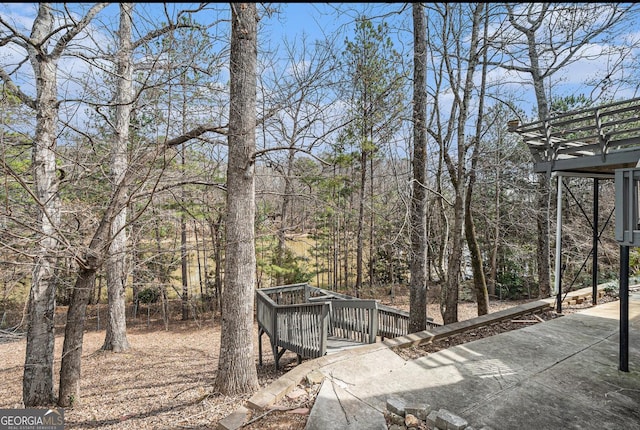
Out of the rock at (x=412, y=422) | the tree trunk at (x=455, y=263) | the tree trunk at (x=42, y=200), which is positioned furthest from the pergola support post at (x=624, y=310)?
the tree trunk at (x=42, y=200)

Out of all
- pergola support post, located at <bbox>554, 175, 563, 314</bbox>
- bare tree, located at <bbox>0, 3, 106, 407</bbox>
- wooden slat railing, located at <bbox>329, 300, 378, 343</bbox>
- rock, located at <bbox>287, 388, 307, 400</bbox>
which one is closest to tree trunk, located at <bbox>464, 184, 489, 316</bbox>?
pergola support post, located at <bbox>554, 175, 563, 314</bbox>

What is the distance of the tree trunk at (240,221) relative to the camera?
3902 millimetres

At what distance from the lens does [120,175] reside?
486 cm

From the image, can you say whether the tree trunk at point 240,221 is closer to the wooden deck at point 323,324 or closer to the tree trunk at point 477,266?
the wooden deck at point 323,324

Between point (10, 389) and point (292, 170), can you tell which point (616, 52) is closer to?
point (292, 170)

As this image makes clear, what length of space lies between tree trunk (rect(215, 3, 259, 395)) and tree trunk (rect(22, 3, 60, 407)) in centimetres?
240

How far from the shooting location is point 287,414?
2789mm

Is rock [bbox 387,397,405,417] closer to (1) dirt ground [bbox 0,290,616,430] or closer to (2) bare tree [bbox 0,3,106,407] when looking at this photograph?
(1) dirt ground [bbox 0,290,616,430]

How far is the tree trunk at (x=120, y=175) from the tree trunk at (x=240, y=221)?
1.14 m

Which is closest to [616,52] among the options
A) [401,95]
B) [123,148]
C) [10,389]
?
[401,95]

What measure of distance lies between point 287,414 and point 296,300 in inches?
193

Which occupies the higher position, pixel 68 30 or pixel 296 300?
pixel 68 30

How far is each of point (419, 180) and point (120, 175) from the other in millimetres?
4430

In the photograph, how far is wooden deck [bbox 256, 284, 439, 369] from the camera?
17.3ft
